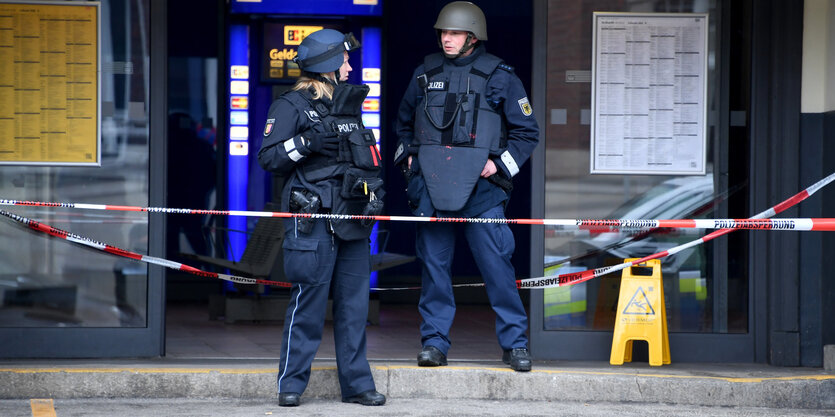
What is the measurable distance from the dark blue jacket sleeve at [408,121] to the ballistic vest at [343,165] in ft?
1.98

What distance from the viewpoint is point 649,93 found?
6656 mm

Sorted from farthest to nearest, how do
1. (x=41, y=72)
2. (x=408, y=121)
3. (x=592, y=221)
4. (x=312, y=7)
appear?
(x=312, y=7) → (x=41, y=72) → (x=408, y=121) → (x=592, y=221)

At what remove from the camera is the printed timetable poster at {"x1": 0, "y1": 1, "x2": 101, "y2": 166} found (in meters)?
6.41

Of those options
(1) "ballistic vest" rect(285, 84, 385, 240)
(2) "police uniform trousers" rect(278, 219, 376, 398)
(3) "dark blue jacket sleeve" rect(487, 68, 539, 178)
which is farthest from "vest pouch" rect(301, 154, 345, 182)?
(3) "dark blue jacket sleeve" rect(487, 68, 539, 178)

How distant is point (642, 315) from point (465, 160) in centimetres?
139

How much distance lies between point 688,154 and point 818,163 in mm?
734

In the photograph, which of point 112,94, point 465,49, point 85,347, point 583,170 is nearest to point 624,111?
point 583,170

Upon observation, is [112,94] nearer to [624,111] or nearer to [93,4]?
[93,4]

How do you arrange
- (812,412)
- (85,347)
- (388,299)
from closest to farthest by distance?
(812,412) < (85,347) < (388,299)

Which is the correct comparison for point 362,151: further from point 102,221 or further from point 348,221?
point 102,221

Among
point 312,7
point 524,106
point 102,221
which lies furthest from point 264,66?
point 524,106

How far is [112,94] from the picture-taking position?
6.48m

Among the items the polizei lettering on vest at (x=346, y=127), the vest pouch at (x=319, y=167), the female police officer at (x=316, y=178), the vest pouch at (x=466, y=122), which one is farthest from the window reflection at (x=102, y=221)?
the vest pouch at (x=466, y=122)

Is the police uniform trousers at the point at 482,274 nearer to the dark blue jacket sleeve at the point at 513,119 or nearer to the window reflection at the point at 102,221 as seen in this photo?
the dark blue jacket sleeve at the point at 513,119
